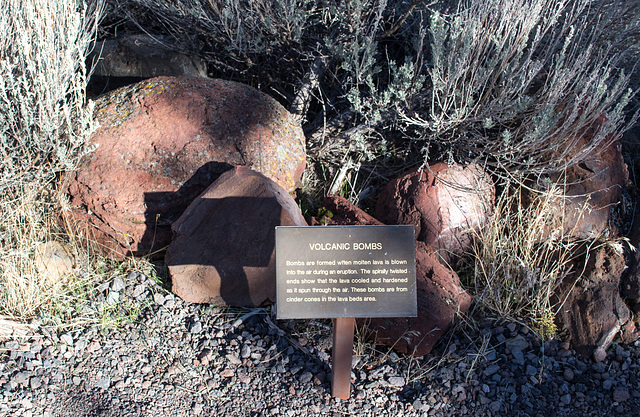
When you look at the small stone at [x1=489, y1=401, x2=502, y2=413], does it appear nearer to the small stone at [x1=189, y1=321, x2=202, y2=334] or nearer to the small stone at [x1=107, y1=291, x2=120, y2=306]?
the small stone at [x1=189, y1=321, x2=202, y2=334]

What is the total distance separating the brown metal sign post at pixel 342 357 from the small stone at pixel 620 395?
138 cm

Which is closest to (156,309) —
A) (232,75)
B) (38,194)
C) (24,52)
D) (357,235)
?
(38,194)

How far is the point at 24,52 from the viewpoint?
3.10m

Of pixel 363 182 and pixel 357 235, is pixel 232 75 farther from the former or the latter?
pixel 357 235

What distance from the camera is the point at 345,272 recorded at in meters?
2.36

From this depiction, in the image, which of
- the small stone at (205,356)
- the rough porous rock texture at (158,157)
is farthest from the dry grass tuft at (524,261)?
the small stone at (205,356)

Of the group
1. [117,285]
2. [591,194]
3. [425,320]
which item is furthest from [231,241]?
[591,194]

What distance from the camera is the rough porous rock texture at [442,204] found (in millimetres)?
3461

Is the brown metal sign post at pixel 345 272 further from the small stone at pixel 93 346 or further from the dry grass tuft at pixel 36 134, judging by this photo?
the dry grass tuft at pixel 36 134

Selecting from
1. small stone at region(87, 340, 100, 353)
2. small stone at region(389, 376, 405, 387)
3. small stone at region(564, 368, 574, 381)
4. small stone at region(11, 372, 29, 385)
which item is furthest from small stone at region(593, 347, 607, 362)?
small stone at region(11, 372, 29, 385)

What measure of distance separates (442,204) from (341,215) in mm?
678

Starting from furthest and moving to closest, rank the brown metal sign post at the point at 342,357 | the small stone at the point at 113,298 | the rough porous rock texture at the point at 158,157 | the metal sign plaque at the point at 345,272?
the rough porous rock texture at the point at 158,157
the small stone at the point at 113,298
the brown metal sign post at the point at 342,357
the metal sign plaque at the point at 345,272

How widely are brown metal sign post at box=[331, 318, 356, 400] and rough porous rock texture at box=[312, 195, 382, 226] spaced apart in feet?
3.12

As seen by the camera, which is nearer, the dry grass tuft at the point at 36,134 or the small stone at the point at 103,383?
the small stone at the point at 103,383
